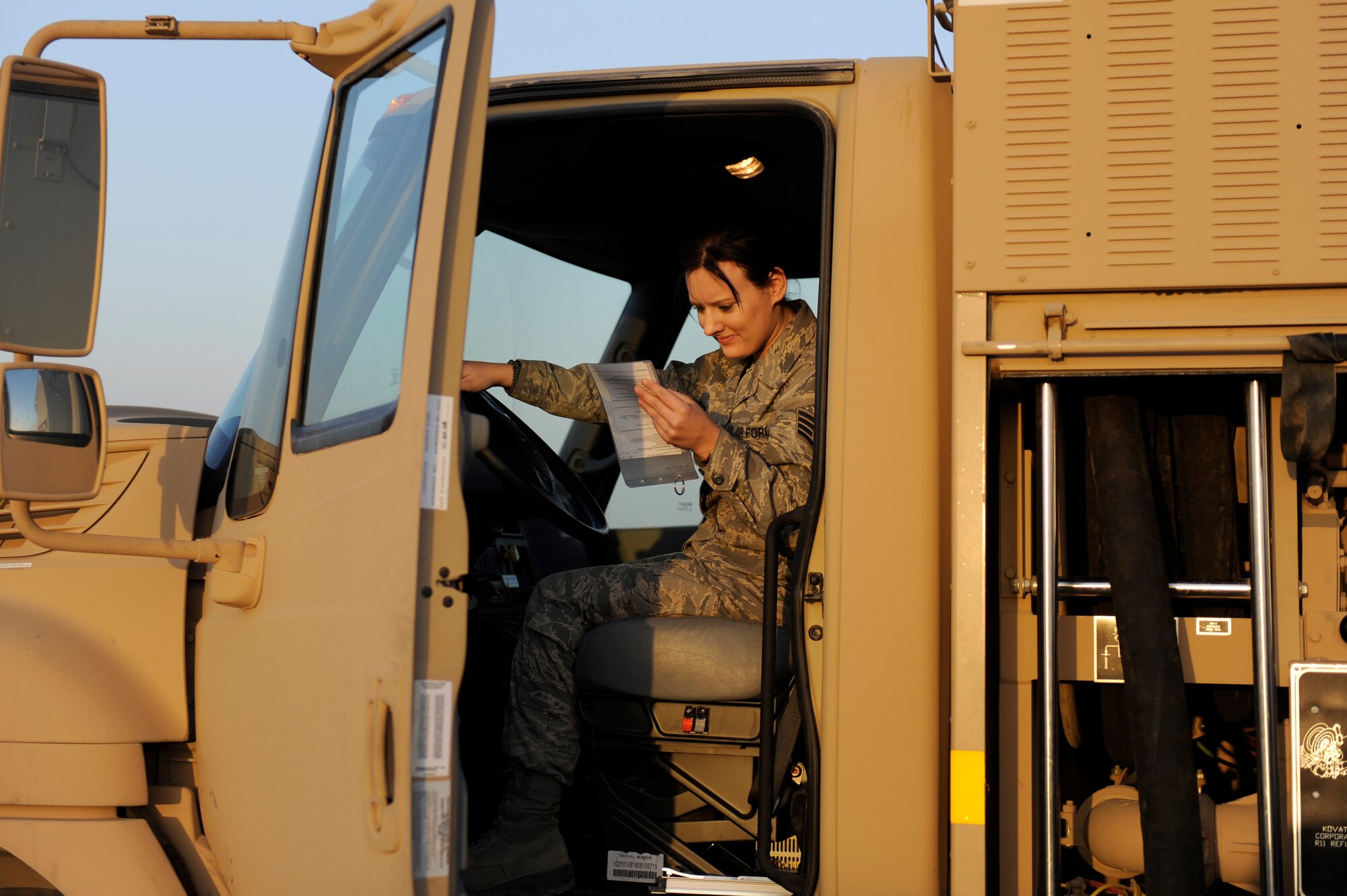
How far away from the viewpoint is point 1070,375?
202 cm

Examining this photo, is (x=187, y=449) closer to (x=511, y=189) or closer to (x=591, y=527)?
(x=591, y=527)

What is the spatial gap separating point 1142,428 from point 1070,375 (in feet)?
0.83

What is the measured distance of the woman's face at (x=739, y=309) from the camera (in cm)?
289

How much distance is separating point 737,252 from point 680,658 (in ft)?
3.42

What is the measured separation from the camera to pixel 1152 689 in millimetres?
1918

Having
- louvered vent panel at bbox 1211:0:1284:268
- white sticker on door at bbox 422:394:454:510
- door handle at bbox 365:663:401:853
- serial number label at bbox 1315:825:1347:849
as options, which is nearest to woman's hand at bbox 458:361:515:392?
white sticker on door at bbox 422:394:454:510

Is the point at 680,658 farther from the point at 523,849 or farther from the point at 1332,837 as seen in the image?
the point at 1332,837

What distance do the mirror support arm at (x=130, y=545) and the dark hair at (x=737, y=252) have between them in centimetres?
138

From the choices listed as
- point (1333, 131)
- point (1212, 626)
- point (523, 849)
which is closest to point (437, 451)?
point (523, 849)

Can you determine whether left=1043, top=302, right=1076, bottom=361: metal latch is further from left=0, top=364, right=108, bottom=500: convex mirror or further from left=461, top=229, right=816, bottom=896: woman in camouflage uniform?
left=0, top=364, right=108, bottom=500: convex mirror

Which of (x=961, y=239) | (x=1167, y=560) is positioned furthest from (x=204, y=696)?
(x=1167, y=560)

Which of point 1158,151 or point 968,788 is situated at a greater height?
point 1158,151

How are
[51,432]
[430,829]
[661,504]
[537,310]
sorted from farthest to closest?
[661,504] → [537,310] → [51,432] → [430,829]

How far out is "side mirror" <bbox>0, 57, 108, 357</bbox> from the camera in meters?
1.86
